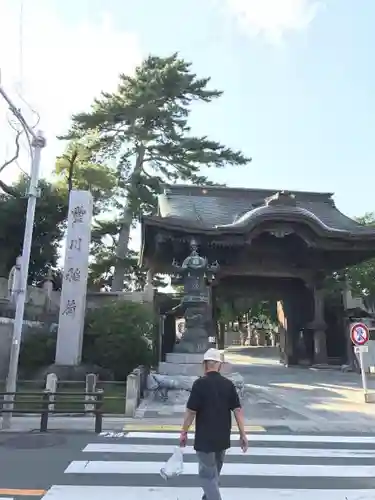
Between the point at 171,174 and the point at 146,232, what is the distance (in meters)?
13.1

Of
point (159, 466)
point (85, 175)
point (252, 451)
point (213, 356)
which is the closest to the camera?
point (213, 356)

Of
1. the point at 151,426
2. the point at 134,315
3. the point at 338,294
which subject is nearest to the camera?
the point at 151,426

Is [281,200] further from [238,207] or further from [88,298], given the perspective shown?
[88,298]

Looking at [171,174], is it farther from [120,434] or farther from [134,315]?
[120,434]

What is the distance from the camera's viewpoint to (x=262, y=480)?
5.38m

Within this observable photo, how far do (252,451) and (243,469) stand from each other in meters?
1.10

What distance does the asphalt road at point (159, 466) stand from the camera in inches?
192

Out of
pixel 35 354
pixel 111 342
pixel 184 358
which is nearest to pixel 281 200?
pixel 184 358

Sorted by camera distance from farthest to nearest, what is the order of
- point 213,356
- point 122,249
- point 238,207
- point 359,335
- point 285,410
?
point 122,249, point 238,207, point 359,335, point 285,410, point 213,356

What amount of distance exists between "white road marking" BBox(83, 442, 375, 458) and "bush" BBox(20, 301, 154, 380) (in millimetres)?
7836

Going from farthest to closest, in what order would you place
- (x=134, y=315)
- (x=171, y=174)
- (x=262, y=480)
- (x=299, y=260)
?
(x=171, y=174) < (x=299, y=260) < (x=134, y=315) < (x=262, y=480)

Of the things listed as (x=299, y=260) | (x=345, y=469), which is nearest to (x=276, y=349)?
(x=299, y=260)

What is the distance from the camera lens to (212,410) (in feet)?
13.4

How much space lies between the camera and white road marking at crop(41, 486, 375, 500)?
185 inches
